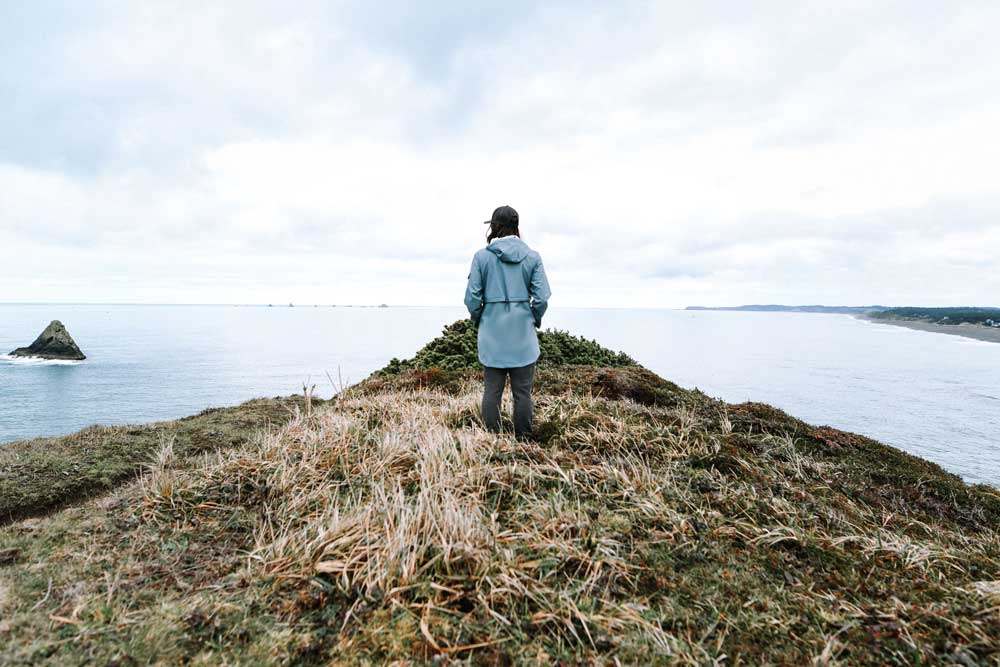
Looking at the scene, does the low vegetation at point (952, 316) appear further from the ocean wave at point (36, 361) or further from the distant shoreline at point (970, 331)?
the ocean wave at point (36, 361)

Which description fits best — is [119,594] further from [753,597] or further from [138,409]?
[138,409]

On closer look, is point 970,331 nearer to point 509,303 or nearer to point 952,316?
point 952,316

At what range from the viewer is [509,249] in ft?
18.6

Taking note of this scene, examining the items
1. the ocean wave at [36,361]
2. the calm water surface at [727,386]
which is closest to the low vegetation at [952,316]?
the calm water surface at [727,386]

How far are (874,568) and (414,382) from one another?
9.27 metres

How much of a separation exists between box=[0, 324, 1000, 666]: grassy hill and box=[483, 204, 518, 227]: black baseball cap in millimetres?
2759

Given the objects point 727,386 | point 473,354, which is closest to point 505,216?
point 473,354

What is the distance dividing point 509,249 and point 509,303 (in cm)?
68

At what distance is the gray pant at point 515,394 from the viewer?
5.83 metres

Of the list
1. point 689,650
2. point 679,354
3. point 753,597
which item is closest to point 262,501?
point 689,650

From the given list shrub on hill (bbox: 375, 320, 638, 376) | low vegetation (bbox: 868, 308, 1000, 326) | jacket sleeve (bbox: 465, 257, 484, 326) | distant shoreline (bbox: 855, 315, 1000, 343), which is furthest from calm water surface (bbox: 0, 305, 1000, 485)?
low vegetation (bbox: 868, 308, 1000, 326)

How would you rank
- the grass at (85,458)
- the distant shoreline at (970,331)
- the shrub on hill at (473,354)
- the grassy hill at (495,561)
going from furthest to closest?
the distant shoreline at (970,331) → the shrub on hill at (473,354) → the grass at (85,458) → the grassy hill at (495,561)

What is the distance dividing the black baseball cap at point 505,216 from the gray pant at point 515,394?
1.88 meters

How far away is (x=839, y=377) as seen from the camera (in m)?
36.1
